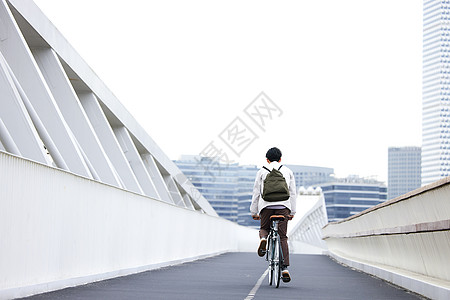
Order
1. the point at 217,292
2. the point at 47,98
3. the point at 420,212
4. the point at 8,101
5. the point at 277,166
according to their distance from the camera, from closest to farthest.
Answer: the point at 217,292 → the point at 420,212 → the point at 277,166 → the point at 8,101 → the point at 47,98

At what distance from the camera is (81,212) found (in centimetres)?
1185

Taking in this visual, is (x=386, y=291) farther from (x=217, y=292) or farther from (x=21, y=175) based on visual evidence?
(x=21, y=175)

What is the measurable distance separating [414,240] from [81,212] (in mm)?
4811

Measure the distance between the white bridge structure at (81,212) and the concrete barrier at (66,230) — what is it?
0.01 m

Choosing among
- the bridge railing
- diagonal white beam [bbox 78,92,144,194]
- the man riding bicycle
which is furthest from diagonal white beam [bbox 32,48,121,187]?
the man riding bicycle

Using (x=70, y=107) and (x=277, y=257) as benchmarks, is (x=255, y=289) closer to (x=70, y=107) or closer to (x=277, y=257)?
(x=277, y=257)

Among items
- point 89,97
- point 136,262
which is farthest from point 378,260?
point 89,97

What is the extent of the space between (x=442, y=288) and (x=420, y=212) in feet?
8.15

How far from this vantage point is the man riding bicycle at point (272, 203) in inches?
500

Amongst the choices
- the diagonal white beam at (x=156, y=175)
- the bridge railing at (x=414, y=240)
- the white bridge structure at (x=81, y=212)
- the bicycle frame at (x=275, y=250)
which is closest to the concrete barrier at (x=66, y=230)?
the white bridge structure at (x=81, y=212)

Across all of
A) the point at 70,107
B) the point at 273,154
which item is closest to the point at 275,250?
the point at 273,154

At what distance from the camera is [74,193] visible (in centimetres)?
1141

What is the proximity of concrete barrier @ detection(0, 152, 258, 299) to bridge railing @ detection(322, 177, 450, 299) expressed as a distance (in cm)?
457

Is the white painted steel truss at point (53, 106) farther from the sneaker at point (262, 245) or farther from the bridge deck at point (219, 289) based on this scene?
the sneaker at point (262, 245)
